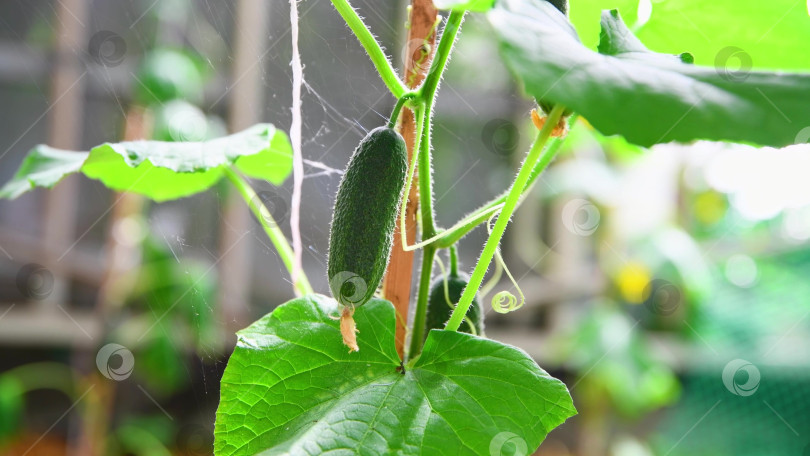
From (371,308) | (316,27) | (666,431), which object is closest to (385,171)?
(371,308)

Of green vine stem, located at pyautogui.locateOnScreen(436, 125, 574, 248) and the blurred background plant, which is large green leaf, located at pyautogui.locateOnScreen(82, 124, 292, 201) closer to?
green vine stem, located at pyautogui.locateOnScreen(436, 125, 574, 248)

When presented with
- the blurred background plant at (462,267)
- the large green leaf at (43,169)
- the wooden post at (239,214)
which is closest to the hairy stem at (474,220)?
the large green leaf at (43,169)

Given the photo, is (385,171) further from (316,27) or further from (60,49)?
(60,49)

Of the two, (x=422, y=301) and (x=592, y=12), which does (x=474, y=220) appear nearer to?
(x=422, y=301)

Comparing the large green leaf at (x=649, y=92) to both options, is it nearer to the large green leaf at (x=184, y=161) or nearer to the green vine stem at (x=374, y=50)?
the green vine stem at (x=374, y=50)

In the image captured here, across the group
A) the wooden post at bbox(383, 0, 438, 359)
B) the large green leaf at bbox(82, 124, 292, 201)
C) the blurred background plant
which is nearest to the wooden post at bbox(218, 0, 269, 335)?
the blurred background plant

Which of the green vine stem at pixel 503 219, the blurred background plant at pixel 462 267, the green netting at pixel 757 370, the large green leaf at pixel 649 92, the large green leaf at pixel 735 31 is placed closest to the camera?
the large green leaf at pixel 649 92

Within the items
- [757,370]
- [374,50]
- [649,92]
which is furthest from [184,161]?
[757,370]
